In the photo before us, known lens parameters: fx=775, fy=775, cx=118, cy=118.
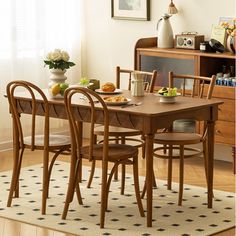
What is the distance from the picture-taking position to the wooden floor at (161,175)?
16.2 feet

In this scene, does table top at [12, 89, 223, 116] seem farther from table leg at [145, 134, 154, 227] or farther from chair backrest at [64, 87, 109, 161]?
table leg at [145, 134, 154, 227]

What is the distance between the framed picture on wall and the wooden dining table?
1.83 m

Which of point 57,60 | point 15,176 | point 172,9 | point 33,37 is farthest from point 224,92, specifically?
point 33,37

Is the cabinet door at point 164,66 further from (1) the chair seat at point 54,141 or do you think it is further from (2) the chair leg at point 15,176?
(2) the chair leg at point 15,176

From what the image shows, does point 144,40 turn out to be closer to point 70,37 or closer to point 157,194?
point 70,37

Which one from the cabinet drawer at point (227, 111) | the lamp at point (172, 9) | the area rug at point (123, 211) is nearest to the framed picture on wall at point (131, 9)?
the lamp at point (172, 9)

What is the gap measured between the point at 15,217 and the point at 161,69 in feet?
7.73

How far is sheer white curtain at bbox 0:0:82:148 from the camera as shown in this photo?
23.7 feet

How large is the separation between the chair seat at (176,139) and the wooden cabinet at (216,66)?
3.01 ft

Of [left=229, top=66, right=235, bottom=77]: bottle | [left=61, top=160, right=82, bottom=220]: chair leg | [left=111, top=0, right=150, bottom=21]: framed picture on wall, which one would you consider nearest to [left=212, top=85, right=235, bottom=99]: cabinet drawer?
[left=229, top=66, right=235, bottom=77]: bottle

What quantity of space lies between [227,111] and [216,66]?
1.60 ft

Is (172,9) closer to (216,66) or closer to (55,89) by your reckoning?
(216,66)

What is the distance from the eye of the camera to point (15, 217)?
205 inches

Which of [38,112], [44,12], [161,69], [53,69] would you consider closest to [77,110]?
[38,112]
